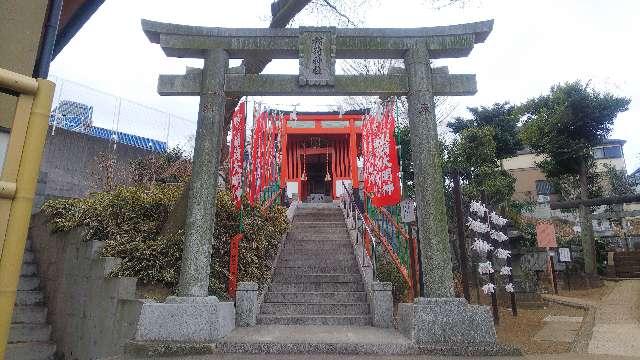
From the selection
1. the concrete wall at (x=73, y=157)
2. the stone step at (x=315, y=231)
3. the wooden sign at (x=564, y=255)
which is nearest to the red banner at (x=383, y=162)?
the stone step at (x=315, y=231)

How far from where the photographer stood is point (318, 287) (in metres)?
7.99

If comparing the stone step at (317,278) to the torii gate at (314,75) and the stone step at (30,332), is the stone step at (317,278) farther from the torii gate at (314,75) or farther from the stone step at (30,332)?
the stone step at (30,332)

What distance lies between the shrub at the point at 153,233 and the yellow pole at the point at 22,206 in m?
→ 5.34

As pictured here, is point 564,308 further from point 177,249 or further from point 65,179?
point 65,179

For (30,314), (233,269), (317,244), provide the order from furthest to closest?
1. (317,244)
2. (30,314)
3. (233,269)

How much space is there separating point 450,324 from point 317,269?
160 inches

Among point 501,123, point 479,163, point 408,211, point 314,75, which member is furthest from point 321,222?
point 501,123

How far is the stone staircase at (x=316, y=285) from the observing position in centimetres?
684

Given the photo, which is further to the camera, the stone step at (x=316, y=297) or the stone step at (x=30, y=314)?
the stone step at (x=316, y=297)

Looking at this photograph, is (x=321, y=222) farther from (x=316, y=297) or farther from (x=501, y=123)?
(x=501, y=123)

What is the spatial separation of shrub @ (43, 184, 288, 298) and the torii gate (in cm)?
165

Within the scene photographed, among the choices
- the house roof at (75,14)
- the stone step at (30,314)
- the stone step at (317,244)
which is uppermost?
the house roof at (75,14)

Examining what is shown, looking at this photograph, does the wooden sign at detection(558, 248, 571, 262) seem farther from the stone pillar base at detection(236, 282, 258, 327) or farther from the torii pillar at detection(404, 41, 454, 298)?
the stone pillar base at detection(236, 282, 258, 327)

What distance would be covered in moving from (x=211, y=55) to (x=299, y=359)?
15.5 feet
